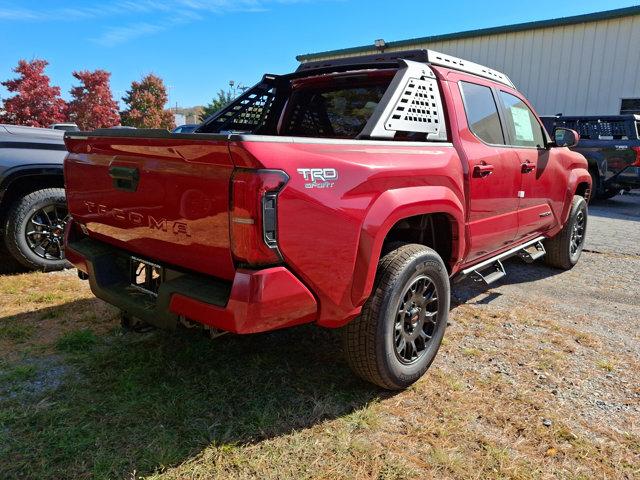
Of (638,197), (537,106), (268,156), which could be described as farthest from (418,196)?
(537,106)

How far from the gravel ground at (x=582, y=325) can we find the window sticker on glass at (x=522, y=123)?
5.07ft

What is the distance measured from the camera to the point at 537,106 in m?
17.2

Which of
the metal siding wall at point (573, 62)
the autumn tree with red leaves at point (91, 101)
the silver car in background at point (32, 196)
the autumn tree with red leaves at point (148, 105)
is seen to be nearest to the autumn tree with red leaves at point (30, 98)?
the autumn tree with red leaves at point (91, 101)

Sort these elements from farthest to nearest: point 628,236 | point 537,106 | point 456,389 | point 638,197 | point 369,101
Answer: point 537,106 → point 638,197 → point 628,236 → point 369,101 → point 456,389

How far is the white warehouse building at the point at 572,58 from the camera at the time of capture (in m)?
15.2

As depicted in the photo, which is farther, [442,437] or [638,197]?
[638,197]

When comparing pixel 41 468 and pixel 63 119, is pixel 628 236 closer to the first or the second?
pixel 41 468

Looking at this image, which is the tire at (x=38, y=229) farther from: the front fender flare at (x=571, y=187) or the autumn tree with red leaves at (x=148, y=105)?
the autumn tree with red leaves at (x=148, y=105)

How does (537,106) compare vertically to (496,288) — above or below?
above

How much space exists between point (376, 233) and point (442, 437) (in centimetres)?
110

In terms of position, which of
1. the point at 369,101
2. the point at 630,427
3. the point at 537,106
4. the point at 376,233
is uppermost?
the point at 537,106

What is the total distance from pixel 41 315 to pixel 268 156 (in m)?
2.92

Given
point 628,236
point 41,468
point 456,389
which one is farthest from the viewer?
point 628,236

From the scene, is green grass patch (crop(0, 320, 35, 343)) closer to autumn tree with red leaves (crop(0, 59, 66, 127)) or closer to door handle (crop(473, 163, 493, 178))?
door handle (crop(473, 163, 493, 178))
